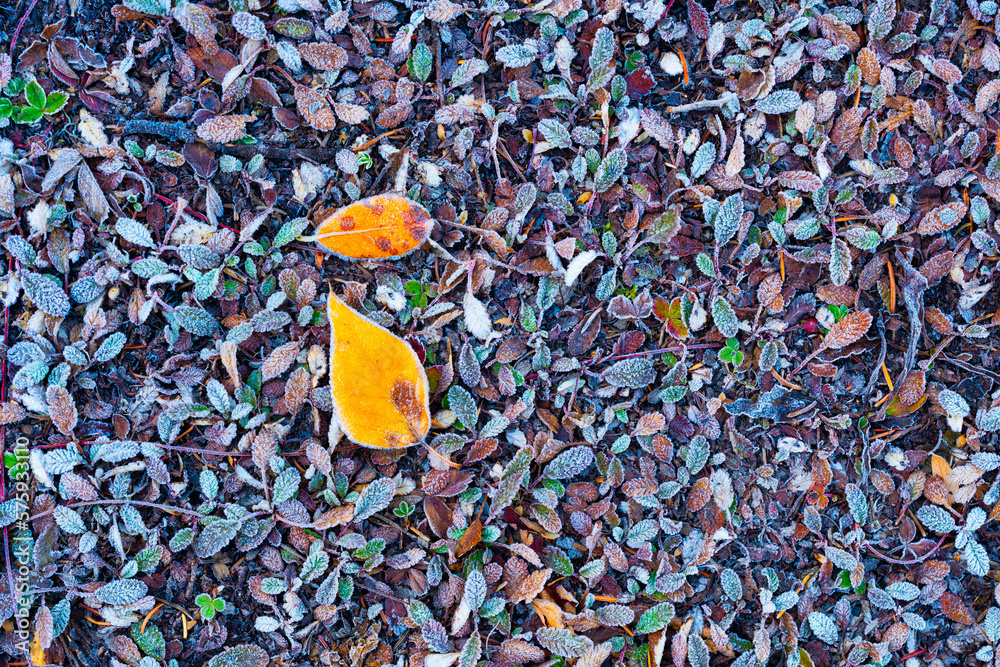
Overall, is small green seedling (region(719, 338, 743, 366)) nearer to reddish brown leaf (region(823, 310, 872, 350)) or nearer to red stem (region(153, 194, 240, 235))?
reddish brown leaf (region(823, 310, 872, 350))

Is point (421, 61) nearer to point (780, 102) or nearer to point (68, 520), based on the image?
point (780, 102)

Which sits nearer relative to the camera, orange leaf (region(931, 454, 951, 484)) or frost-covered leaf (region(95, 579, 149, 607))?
frost-covered leaf (region(95, 579, 149, 607))

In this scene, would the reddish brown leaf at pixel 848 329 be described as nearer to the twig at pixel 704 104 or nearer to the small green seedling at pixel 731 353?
the small green seedling at pixel 731 353

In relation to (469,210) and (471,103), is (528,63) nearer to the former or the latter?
(471,103)

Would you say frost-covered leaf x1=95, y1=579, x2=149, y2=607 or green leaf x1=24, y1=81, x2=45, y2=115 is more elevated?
green leaf x1=24, y1=81, x2=45, y2=115

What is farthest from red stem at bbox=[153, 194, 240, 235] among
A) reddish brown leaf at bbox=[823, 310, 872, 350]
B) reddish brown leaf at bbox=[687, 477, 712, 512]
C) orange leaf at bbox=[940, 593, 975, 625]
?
orange leaf at bbox=[940, 593, 975, 625]

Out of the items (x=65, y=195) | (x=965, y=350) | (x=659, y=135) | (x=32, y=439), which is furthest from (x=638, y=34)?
(x=32, y=439)

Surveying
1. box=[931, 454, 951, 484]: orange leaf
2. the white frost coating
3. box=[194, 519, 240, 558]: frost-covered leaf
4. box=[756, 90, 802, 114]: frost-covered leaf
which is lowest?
box=[194, 519, 240, 558]: frost-covered leaf

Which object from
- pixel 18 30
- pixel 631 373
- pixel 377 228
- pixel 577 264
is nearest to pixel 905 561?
pixel 631 373
